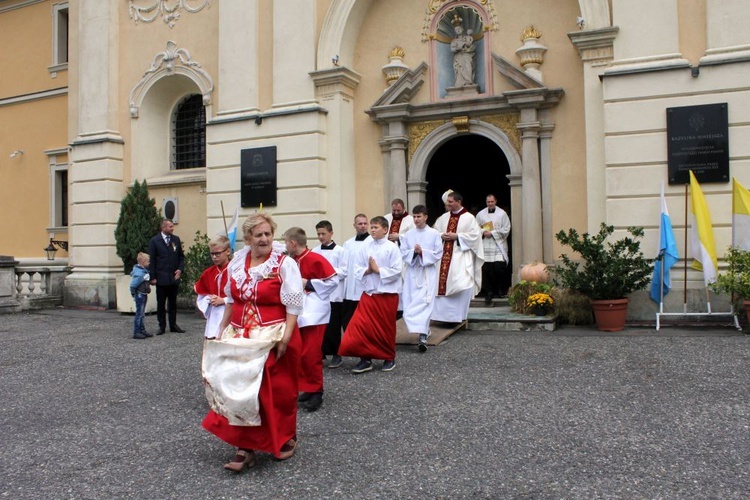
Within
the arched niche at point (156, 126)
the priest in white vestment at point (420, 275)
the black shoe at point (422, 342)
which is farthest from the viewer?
the arched niche at point (156, 126)

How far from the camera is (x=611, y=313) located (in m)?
9.95

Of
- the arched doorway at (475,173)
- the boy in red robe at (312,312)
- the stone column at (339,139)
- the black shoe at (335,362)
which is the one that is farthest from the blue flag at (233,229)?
the boy in red robe at (312,312)

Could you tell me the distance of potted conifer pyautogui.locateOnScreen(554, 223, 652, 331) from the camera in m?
9.85

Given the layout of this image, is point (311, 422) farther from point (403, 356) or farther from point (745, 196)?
point (745, 196)

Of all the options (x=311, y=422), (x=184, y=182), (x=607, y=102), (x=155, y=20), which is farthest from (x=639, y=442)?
(x=155, y=20)

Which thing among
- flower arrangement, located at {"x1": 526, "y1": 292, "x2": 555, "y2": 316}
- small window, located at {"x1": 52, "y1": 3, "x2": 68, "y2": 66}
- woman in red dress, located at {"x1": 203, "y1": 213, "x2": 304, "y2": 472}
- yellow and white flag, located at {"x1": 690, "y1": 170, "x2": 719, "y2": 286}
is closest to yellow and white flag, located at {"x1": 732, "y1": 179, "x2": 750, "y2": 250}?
yellow and white flag, located at {"x1": 690, "y1": 170, "x2": 719, "y2": 286}

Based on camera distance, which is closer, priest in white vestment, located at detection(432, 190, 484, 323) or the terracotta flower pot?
the terracotta flower pot

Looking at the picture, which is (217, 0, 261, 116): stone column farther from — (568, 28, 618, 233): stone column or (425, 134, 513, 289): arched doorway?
(568, 28, 618, 233): stone column

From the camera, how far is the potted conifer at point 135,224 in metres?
15.1

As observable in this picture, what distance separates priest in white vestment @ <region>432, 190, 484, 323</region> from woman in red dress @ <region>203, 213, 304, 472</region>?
18.4 ft

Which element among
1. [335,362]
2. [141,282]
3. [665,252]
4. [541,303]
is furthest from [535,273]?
[141,282]

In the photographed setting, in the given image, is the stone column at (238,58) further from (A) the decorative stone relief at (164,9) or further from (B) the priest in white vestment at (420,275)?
(B) the priest in white vestment at (420,275)

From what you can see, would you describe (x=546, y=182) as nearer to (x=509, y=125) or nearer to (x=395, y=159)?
(x=509, y=125)

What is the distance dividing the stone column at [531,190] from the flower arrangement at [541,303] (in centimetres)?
153
